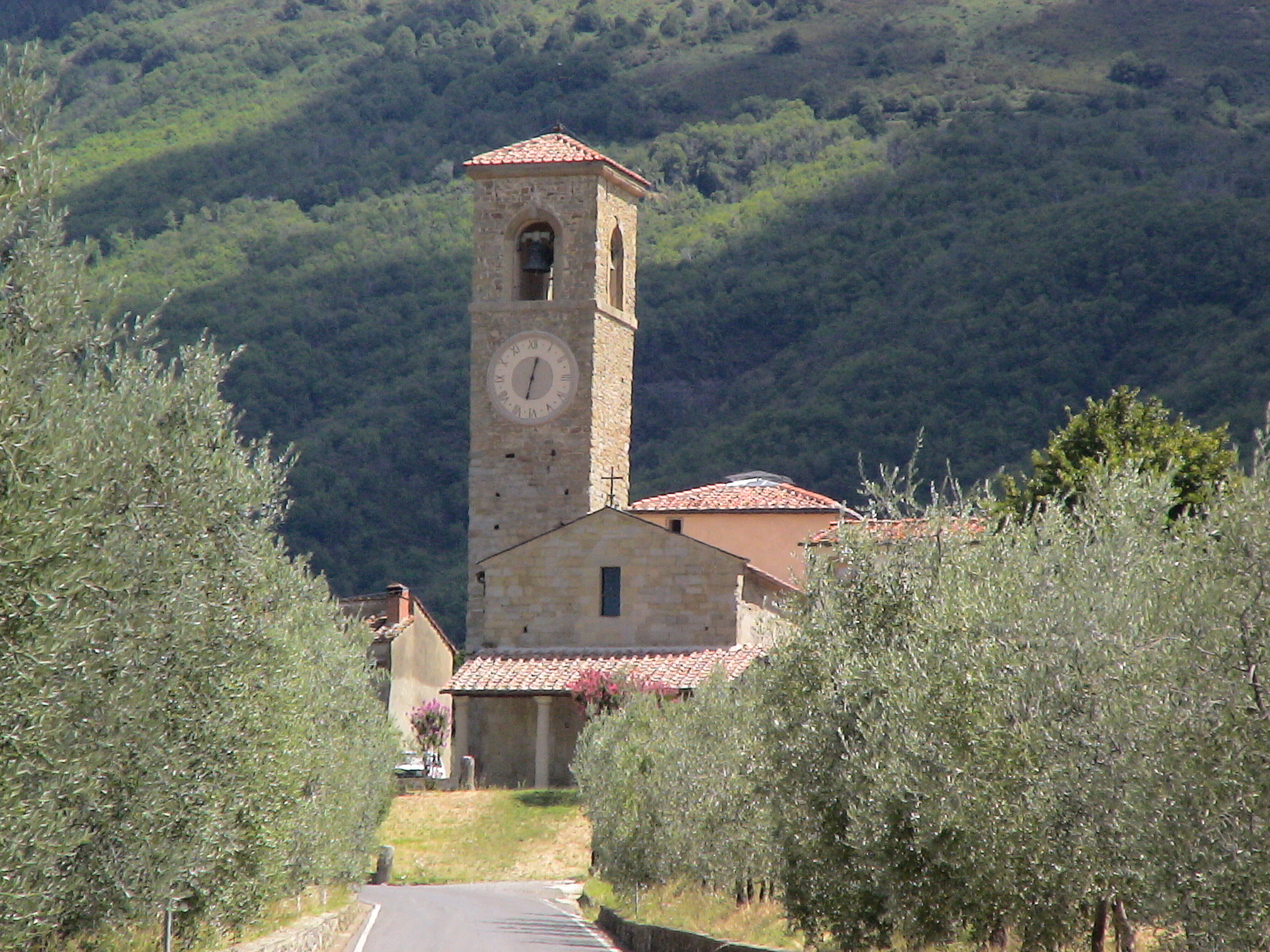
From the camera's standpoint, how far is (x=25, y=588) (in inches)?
447

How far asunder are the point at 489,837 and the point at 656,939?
1688cm

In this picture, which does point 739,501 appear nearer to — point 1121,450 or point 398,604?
point 398,604

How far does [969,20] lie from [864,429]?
59.1 meters

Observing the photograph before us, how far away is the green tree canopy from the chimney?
73.1 feet

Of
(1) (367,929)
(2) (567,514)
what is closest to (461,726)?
(2) (567,514)

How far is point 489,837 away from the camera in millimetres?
39219

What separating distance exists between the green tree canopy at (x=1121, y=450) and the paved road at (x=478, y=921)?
9989mm

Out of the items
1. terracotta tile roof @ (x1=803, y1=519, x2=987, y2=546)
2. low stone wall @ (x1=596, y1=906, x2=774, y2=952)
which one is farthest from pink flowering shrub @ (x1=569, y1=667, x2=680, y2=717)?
terracotta tile roof @ (x1=803, y1=519, x2=987, y2=546)

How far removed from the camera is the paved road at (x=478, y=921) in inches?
915

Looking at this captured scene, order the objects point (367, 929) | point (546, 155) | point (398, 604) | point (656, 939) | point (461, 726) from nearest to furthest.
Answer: point (656, 939)
point (367, 929)
point (461, 726)
point (546, 155)
point (398, 604)

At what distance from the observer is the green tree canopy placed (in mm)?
31953

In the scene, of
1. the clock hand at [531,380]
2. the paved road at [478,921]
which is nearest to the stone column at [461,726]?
the paved road at [478,921]

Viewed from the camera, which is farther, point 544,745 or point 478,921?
point 544,745

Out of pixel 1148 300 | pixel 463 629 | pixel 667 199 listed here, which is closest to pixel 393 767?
pixel 463 629
